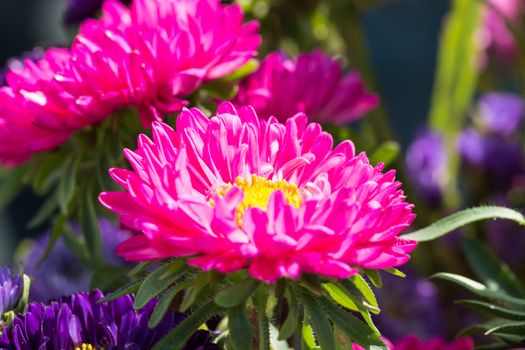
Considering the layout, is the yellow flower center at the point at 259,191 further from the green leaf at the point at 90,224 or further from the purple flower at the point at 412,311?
the purple flower at the point at 412,311

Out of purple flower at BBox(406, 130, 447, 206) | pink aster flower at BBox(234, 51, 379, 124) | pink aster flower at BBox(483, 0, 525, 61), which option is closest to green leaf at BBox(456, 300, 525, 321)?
pink aster flower at BBox(234, 51, 379, 124)

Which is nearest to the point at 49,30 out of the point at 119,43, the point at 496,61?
the point at 496,61

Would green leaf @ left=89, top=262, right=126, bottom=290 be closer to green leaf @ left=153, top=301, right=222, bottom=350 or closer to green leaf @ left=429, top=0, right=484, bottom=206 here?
green leaf @ left=153, top=301, right=222, bottom=350

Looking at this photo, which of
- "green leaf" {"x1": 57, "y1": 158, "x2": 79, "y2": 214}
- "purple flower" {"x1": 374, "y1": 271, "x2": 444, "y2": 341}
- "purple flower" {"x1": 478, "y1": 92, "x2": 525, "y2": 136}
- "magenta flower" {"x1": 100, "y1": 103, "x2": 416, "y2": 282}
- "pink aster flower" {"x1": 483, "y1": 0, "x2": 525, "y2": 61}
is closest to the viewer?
"magenta flower" {"x1": 100, "y1": 103, "x2": 416, "y2": 282}

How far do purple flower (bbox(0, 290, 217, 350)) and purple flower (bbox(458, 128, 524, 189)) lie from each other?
0.35 metres

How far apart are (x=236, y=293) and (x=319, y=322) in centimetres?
2

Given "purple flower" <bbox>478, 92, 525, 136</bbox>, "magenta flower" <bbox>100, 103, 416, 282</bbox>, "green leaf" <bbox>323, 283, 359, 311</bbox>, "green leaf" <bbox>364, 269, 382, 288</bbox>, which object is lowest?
"green leaf" <bbox>323, 283, 359, 311</bbox>

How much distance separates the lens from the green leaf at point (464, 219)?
0.30 m

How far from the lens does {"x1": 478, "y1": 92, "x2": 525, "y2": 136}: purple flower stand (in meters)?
0.60

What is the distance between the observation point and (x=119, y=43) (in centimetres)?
31

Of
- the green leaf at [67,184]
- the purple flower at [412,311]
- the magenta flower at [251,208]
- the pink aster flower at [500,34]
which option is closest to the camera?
the magenta flower at [251,208]

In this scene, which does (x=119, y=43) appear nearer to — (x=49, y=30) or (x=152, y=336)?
(x=152, y=336)

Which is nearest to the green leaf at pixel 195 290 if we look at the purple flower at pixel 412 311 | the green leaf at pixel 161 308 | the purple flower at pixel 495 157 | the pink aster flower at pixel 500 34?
the green leaf at pixel 161 308

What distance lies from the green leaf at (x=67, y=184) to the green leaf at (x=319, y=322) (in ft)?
0.39
